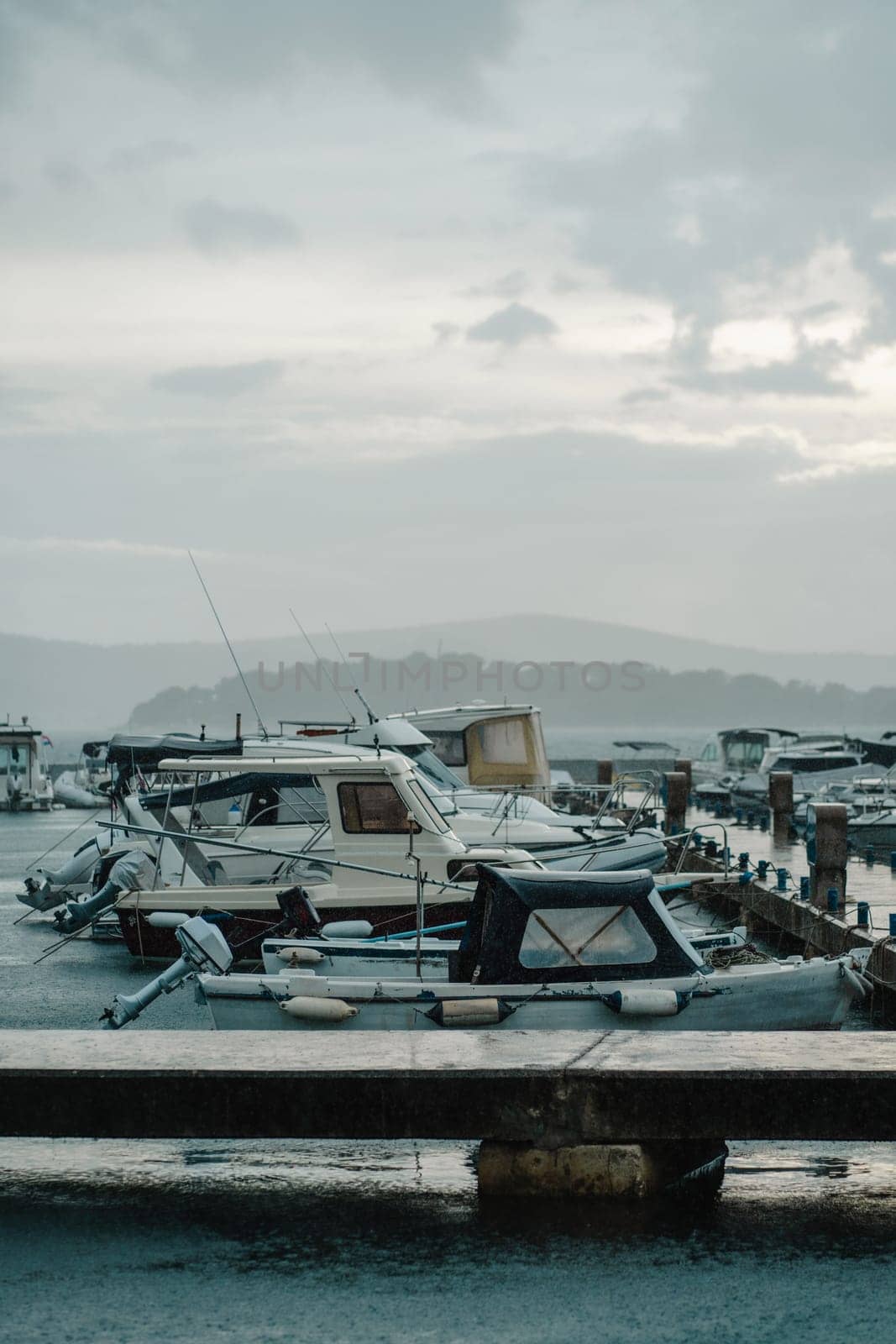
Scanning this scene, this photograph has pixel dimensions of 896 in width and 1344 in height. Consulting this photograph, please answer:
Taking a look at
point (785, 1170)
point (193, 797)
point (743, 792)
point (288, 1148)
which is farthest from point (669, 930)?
point (743, 792)

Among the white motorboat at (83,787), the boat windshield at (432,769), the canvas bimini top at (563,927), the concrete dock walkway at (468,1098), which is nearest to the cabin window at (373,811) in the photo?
the canvas bimini top at (563,927)

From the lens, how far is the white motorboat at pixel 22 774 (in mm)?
56188

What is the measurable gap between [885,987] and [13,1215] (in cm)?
1033

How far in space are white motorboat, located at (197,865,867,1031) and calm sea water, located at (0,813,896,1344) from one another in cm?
237

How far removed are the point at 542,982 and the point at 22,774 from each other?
4859cm

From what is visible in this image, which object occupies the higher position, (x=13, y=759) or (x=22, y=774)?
(x=13, y=759)

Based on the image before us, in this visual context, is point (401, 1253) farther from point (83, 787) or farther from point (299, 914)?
point (83, 787)

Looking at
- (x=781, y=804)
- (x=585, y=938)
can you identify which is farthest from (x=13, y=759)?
(x=585, y=938)

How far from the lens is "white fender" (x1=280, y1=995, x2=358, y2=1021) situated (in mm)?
11555

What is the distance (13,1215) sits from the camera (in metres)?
7.84

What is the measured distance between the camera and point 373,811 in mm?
17812

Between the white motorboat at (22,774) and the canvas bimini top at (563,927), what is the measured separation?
46963mm

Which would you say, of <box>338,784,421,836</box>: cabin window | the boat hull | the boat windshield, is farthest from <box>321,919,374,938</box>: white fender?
the boat windshield

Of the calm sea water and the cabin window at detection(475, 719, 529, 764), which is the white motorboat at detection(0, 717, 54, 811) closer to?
the cabin window at detection(475, 719, 529, 764)
